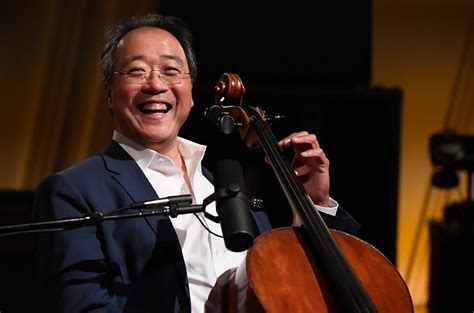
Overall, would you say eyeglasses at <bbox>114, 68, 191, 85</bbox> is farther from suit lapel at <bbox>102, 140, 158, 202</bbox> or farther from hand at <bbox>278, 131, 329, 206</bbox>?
hand at <bbox>278, 131, 329, 206</bbox>

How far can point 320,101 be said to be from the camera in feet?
10.8

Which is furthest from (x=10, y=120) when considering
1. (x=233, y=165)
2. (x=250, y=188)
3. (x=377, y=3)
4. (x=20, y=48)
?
(x=233, y=165)

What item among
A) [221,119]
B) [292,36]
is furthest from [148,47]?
[292,36]

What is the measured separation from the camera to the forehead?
1826 mm

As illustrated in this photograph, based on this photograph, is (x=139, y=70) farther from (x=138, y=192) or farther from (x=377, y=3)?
(x=377, y=3)

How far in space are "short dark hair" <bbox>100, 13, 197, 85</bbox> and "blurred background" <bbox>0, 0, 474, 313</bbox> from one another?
106 cm

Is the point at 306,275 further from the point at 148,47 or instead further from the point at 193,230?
the point at 148,47

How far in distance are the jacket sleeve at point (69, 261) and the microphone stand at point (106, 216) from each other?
0.80 feet

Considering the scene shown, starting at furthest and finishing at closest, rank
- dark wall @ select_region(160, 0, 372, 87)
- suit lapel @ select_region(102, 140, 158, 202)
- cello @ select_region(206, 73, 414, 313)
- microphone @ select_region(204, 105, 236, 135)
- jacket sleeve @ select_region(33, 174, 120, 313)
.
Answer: dark wall @ select_region(160, 0, 372, 87) < microphone @ select_region(204, 105, 236, 135) < suit lapel @ select_region(102, 140, 158, 202) < jacket sleeve @ select_region(33, 174, 120, 313) < cello @ select_region(206, 73, 414, 313)

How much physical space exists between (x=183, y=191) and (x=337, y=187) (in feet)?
4.89

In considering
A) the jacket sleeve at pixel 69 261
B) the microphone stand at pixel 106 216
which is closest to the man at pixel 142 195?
the jacket sleeve at pixel 69 261

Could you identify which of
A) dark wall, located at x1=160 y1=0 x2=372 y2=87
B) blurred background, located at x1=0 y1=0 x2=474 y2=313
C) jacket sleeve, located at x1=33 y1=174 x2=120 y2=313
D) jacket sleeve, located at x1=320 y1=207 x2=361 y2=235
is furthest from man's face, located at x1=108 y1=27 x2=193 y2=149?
dark wall, located at x1=160 y1=0 x2=372 y2=87

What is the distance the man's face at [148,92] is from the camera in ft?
5.94

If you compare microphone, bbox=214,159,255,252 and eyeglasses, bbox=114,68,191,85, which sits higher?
eyeglasses, bbox=114,68,191,85
